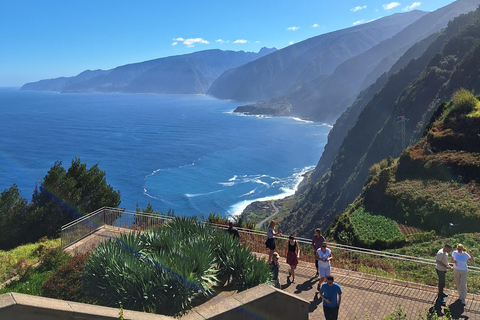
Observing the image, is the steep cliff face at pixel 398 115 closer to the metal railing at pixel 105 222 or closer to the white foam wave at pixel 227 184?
the white foam wave at pixel 227 184

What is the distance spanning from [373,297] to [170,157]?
103m

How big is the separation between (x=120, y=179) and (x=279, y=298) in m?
81.4

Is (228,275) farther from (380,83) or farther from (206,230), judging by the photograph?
(380,83)

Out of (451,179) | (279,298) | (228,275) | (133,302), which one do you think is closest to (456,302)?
(279,298)

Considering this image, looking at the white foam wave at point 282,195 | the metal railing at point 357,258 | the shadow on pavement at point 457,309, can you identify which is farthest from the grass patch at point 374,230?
the white foam wave at point 282,195

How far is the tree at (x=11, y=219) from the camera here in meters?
20.0

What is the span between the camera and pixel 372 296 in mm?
9914

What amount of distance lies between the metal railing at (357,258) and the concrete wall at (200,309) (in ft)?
9.63

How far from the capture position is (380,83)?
12006 cm

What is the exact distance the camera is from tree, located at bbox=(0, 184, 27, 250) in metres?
20.0

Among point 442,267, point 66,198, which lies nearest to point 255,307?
point 442,267

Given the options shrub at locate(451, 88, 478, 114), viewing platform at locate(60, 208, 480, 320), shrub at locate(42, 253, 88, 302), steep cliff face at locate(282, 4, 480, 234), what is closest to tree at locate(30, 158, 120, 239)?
shrub at locate(42, 253, 88, 302)

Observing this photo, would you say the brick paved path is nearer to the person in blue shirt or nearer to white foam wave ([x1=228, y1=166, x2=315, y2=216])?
the person in blue shirt

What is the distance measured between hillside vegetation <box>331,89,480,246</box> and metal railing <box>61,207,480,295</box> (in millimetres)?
7594
